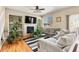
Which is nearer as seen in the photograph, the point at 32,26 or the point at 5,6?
the point at 5,6

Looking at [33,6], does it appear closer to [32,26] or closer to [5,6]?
[32,26]

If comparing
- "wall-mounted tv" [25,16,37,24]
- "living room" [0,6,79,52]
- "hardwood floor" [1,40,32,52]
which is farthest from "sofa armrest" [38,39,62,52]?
"wall-mounted tv" [25,16,37,24]

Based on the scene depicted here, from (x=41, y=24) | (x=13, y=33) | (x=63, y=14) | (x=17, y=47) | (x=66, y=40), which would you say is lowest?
(x=17, y=47)

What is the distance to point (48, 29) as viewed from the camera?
168cm

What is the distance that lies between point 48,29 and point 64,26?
257 millimetres

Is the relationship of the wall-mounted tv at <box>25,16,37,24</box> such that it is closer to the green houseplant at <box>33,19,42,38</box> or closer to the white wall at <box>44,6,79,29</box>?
the green houseplant at <box>33,19,42,38</box>

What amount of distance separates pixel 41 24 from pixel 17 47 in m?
0.52

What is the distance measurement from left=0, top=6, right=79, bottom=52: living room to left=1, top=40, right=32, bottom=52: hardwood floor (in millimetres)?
15

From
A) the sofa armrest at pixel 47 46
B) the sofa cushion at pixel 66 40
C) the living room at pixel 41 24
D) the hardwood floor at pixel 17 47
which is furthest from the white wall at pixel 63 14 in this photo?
the hardwood floor at pixel 17 47

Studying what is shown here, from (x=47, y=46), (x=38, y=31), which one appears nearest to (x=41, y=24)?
(x=38, y=31)

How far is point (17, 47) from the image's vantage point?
1.59m

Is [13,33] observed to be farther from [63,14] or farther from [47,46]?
[63,14]
